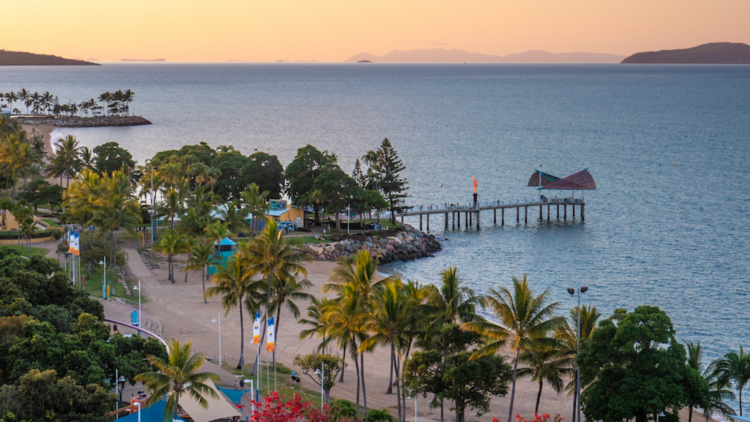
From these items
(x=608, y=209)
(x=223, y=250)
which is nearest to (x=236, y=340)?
(x=223, y=250)

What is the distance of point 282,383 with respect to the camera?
42.4 meters

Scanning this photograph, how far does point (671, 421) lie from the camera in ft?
107

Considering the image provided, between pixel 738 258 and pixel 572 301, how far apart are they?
24179mm

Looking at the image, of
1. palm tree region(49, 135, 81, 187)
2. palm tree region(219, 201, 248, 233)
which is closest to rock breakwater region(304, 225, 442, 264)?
palm tree region(219, 201, 248, 233)

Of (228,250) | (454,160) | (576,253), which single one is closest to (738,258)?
(576,253)

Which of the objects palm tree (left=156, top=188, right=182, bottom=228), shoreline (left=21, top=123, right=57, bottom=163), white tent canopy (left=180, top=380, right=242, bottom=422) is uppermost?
shoreline (left=21, top=123, right=57, bottom=163)

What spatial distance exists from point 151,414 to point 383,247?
51359 mm

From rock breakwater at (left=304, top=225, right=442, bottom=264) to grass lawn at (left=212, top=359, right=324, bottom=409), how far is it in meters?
31.2

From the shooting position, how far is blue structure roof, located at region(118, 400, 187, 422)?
30.7 metres

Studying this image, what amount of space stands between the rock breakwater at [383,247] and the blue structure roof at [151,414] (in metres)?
44.6

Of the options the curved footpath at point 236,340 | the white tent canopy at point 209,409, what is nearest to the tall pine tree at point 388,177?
the curved footpath at point 236,340

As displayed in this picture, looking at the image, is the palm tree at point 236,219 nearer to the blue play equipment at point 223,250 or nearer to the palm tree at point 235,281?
the blue play equipment at point 223,250

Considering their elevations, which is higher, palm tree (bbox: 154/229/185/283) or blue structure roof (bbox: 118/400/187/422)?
palm tree (bbox: 154/229/185/283)

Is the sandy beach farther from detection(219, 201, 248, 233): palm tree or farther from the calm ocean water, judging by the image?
the calm ocean water
